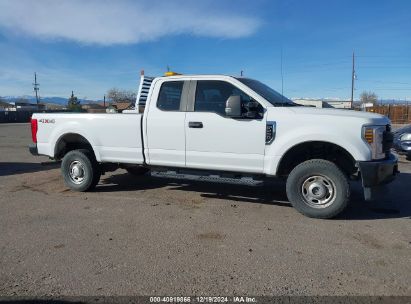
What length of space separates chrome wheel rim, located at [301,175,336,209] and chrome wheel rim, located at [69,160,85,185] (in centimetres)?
399

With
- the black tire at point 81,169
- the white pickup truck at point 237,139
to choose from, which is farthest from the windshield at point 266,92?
the black tire at point 81,169

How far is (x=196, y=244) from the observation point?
4.46 metres

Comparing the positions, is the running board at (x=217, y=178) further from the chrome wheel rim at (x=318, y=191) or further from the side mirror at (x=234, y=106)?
the side mirror at (x=234, y=106)

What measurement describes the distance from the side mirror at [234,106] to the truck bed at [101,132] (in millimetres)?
1636

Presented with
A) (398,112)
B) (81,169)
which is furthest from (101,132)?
(398,112)

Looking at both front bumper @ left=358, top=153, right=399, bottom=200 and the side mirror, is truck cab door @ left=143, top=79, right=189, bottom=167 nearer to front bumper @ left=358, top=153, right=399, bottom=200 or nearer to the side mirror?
the side mirror

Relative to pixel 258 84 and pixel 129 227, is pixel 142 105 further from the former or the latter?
pixel 129 227

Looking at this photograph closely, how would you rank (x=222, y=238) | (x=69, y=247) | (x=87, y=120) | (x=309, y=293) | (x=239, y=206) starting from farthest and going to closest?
(x=87, y=120) < (x=239, y=206) < (x=222, y=238) < (x=69, y=247) < (x=309, y=293)

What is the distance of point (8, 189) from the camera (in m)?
7.46

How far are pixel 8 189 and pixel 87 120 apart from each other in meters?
2.20

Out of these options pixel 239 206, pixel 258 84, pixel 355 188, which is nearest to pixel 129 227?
pixel 239 206

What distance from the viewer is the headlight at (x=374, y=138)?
5.08 metres

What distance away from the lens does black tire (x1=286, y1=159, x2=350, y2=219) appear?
5.26 m

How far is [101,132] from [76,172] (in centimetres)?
98
